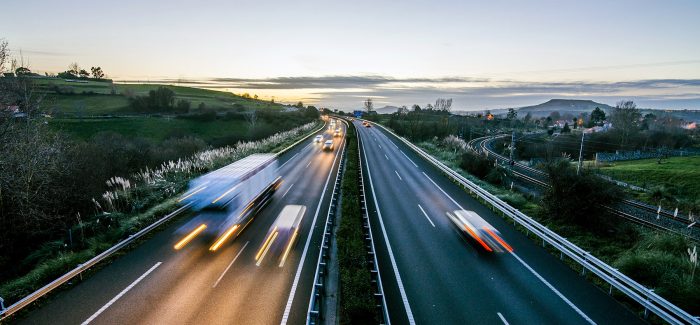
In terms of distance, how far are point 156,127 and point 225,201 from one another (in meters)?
59.3

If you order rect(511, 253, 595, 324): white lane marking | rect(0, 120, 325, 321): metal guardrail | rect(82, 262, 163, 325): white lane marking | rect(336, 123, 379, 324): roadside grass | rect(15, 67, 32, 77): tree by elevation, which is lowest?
rect(82, 262, 163, 325): white lane marking

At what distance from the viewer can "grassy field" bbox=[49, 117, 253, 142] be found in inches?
2295

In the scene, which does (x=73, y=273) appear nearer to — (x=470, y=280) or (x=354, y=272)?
(x=354, y=272)

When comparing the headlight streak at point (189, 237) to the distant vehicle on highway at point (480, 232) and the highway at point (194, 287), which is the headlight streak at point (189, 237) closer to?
the highway at point (194, 287)

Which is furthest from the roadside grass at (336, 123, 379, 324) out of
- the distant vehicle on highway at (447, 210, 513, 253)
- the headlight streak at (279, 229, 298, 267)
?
the distant vehicle on highway at (447, 210, 513, 253)

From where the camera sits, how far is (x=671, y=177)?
129ft

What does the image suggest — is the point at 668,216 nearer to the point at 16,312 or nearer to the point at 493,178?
the point at 493,178

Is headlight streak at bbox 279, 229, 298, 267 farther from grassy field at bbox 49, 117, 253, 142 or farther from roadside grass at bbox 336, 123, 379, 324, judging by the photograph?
grassy field at bbox 49, 117, 253, 142

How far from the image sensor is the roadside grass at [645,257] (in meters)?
10.7

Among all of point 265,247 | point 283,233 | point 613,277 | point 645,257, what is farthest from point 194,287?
point 645,257

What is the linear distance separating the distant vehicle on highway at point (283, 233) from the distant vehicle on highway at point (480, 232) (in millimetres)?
8052

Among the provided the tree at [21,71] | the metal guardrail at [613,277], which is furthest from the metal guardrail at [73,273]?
the metal guardrail at [613,277]

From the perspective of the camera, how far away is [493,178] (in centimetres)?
3541

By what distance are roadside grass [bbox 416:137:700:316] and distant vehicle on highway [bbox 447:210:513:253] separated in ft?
6.49
